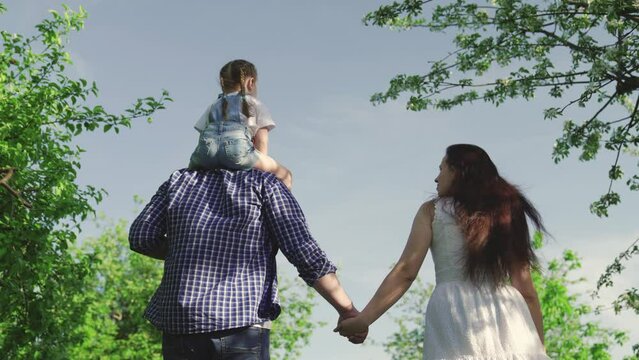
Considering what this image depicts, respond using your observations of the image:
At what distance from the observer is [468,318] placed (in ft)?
14.6

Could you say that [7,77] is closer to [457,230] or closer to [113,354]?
[457,230]

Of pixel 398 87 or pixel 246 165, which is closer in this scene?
pixel 246 165

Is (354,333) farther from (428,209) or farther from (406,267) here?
(428,209)

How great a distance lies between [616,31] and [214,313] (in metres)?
7.45

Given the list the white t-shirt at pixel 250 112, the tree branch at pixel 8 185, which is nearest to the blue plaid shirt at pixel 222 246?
the white t-shirt at pixel 250 112

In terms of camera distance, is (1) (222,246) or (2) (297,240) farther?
(2) (297,240)

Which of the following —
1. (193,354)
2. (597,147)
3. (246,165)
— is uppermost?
(597,147)

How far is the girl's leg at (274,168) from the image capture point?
429 cm

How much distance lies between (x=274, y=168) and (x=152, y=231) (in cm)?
75

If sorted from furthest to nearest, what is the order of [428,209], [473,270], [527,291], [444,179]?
[444,179], [428,209], [527,291], [473,270]

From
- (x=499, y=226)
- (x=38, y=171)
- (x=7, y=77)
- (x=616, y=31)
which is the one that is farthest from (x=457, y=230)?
(x=7, y=77)

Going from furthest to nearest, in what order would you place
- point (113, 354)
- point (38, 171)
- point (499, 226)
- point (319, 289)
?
point (113, 354) < point (38, 171) < point (499, 226) < point (319, 289)

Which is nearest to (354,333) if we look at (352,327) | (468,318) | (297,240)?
(352,327)

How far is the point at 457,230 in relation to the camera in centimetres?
466
